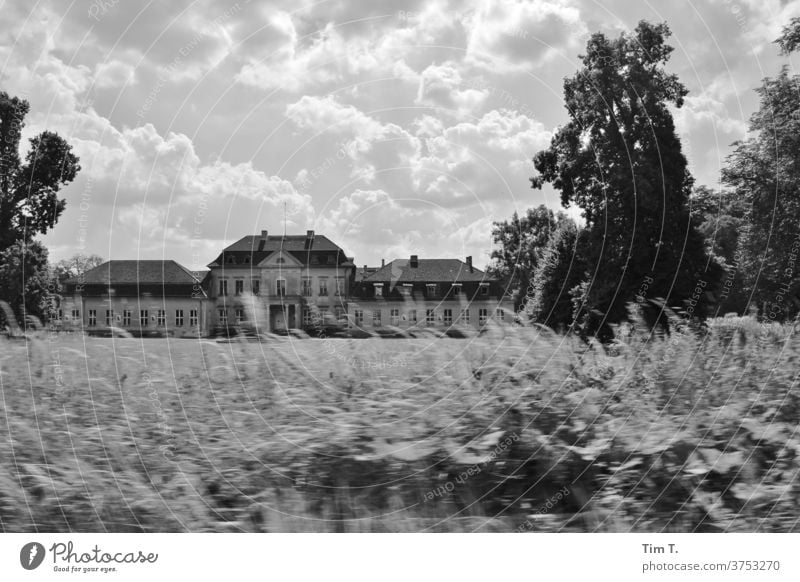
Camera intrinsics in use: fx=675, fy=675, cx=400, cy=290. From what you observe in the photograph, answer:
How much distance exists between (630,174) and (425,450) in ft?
72.0

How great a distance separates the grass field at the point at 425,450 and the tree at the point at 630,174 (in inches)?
726

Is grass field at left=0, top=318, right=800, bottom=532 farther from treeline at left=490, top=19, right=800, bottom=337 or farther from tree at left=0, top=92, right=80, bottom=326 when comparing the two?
treeline at left=490, top=19, right=800, bottom=337

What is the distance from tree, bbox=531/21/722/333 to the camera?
81.0 ft

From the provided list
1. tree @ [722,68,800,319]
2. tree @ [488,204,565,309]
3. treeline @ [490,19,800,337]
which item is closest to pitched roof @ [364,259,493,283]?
tree @ [488,204,565,309]

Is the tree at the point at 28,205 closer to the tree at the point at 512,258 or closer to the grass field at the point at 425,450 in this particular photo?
the grass field at the point at 425,450

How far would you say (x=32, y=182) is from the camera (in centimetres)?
888

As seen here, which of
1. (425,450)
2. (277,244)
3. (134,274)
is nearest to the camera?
(425,450)

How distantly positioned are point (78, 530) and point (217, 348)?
328 centimetres

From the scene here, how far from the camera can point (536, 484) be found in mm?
4348

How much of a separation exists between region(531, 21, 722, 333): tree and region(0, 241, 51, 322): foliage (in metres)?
17.9

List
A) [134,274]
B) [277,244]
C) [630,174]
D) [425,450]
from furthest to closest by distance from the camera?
1. [630,174]
2. [277,244]
3. [134,274]
4. [425,450]

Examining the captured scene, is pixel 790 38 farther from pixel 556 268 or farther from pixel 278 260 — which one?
pixel 278 260

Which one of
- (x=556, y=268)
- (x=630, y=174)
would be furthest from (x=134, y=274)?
(x=630, y=174)

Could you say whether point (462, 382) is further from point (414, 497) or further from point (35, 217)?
point (35, 217)
